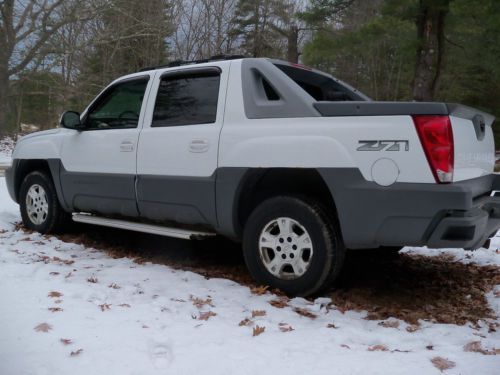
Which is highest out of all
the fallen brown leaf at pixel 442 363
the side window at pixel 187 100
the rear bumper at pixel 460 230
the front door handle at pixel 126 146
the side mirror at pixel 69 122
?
the side window at pixel 187 100

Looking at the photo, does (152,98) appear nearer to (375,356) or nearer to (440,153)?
(440,153)

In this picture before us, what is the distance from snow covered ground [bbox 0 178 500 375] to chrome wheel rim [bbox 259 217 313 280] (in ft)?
0.82

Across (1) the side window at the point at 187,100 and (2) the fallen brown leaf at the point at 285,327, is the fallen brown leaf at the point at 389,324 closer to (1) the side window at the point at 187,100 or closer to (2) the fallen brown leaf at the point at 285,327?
(2) the fallen brown leaf at the point at 285,327

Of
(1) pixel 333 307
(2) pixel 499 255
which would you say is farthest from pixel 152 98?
(2) pixel 499 255

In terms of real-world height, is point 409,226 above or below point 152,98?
below

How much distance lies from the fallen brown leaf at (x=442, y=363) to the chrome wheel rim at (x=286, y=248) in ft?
3.86

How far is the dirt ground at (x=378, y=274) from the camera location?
367 cm

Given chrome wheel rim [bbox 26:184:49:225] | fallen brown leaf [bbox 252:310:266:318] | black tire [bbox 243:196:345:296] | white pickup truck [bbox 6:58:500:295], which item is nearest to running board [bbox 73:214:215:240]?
white pickup truck [bbox 6:58:500:295]

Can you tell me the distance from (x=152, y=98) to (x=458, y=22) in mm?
11716

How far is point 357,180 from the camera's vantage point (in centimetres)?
344

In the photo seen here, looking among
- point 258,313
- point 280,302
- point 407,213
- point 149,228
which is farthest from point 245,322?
point 149,228

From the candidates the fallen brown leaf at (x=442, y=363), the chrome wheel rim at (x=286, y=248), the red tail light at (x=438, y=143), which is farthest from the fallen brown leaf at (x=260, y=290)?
the red tail light at (x=438, y=143)

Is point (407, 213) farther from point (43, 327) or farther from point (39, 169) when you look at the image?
point (39, 169)

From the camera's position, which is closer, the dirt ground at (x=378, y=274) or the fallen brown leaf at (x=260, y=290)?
the dirt ground at (x=378, y=274)
